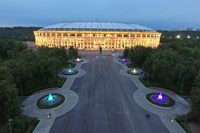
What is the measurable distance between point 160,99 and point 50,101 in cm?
2247

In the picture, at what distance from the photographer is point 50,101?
36969 mm

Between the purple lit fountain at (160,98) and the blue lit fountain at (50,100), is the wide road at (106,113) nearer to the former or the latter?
the purple lit fountain at (160,98)

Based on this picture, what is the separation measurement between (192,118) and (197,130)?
320 centimetres

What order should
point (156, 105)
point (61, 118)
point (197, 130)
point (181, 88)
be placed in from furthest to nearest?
1. point (181, 88)
2. point (156, 105)
3. point (61, 118)
4. point (197, 130)

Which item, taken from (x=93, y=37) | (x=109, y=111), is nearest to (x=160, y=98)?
(x=109, y=111)

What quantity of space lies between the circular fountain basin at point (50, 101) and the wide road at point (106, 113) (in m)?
4.01

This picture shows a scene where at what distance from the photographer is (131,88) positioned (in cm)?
4538

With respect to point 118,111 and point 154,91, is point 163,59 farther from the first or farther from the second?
point 118,111

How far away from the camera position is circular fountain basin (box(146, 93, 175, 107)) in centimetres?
3667

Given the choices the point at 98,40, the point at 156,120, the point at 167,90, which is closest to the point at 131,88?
the point at 167,90

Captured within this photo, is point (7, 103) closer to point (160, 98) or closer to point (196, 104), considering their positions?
point (160, 98)

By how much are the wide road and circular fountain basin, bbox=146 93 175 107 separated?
3.94 metres

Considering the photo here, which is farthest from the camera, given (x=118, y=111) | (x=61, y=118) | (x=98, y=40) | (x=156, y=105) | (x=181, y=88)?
(x=98, y=40)

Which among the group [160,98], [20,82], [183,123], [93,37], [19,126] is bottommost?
[183,123]
